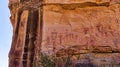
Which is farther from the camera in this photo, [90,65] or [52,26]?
[52,26]

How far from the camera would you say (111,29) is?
14.3 meters

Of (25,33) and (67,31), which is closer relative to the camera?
(67,31)

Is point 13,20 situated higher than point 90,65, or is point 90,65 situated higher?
point 13,20

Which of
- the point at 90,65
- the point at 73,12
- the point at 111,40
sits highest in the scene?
the point at 73,12

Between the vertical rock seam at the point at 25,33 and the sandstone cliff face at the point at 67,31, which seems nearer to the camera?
the sandstone cliff face at the point at 67,31

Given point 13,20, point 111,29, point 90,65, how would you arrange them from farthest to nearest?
point 13,20
point 111,29
point 90,65

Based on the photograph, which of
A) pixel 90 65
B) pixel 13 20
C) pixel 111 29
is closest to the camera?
pixel 90 65

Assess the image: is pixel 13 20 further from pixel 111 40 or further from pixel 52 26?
pixel 111 40

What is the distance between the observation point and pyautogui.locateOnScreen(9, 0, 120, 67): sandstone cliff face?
13.7 meters

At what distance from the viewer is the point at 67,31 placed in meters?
14.4

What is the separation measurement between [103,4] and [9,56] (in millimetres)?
4576

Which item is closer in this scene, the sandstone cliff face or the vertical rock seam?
the sandstone cliff face

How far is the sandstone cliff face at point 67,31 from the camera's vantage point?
13.7 metres

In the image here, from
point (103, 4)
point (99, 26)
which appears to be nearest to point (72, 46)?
point (99, 26)
